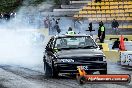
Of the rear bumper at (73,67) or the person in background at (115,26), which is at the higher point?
the rear bumper at (73,67)

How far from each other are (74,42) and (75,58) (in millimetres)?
1307

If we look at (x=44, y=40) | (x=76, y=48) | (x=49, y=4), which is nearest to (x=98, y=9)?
(x=49, y=4)

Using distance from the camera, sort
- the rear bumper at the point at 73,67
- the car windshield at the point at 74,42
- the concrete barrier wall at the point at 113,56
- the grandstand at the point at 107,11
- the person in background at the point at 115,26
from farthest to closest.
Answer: the grandstand at the point at 107,11 → the person in background at the point at 115,26 → the concrete barrier wall at the point at 113,56 → the car windshield at the point at 74,42 → the rear bumper at the point at 73,67

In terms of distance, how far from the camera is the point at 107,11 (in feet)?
169

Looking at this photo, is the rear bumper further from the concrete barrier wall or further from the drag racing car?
the concrete barrier wall

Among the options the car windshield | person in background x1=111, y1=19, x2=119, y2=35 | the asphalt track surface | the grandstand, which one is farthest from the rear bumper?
the grandstand

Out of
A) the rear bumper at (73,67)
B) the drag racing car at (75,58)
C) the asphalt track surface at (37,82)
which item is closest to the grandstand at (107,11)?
the asphalt track surface at (37,82)

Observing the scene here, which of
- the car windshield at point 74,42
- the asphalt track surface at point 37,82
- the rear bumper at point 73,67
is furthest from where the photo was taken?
the car windshield at point 74,42

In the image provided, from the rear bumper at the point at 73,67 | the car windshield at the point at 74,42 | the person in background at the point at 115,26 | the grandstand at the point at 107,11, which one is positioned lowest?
the person in background at the point at 115,26

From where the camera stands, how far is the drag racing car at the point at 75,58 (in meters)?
15.4

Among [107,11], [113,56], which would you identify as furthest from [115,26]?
[113,56]

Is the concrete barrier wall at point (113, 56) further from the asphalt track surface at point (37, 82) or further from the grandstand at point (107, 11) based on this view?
the grandstand at point (107, 11)

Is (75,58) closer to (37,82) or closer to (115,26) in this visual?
(37,82)

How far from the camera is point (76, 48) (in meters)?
16.1
